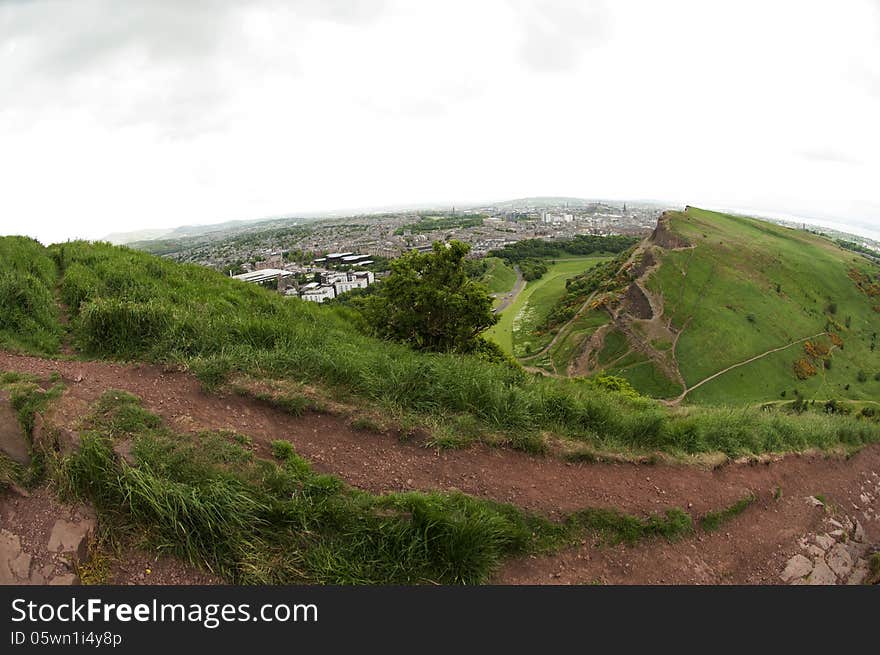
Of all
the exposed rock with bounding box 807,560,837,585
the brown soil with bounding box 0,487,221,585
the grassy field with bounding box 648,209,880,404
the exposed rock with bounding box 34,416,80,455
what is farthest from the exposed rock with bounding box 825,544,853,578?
the grassy field with bounding box 648,209,880,404

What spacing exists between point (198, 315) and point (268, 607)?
6.27 meters

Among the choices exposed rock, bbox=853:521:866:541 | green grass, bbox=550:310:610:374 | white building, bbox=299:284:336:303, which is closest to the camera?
exposed rock, bbox=853:521:866:541

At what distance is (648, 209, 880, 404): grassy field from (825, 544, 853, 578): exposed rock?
172 ft

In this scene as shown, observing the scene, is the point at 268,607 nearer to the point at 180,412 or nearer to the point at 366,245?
the point at 180,412

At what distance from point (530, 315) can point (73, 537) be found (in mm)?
84437

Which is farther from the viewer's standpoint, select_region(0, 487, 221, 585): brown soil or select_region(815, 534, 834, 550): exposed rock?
select_region(815, 534, 834, 550): exposed rock

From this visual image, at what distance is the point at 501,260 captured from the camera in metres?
122

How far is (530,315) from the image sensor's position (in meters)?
85.4

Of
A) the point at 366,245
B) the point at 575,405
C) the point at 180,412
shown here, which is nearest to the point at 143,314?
the point at 180,412

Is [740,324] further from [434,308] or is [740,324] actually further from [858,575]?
[858,575]

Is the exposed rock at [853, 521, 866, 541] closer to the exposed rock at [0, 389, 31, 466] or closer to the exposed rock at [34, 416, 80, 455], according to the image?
the exposed rock at [34, 416, 80, 455]

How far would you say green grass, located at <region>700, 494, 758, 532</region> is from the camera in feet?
19.9

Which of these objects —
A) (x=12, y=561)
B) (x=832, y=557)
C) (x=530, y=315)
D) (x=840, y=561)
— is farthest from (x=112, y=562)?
(x=530, y=315)

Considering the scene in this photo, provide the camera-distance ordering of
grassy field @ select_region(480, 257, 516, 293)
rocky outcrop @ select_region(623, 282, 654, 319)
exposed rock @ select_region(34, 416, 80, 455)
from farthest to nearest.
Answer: grassy field @ select_region(480, 257, 516, 293), rocky outcrop @ select_region(623, 282, 654, 319), exposed rock @ select_region(34, 416, 80, 455)
